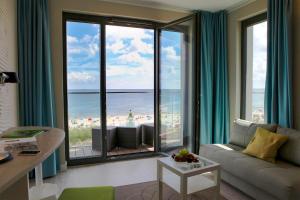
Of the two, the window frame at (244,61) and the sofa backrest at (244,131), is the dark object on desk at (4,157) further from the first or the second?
the window frame at (244,61)

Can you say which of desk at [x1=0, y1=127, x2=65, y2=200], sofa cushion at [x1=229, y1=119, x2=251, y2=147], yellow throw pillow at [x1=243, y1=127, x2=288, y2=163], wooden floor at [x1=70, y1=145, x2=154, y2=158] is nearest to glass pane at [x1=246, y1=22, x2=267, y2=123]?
sofa cushion at [x1=229, y1=119, x2=251, y2=147]

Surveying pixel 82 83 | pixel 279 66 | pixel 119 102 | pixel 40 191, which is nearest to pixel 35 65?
pixel 82 83

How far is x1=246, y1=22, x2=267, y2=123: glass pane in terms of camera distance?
3680mm

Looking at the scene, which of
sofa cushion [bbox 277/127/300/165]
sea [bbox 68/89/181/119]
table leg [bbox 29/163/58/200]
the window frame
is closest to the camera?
table leg [bbox 29/163/58/200]

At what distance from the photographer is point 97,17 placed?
3.69 metres

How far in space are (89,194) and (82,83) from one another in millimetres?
2368

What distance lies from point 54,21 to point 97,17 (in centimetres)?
69

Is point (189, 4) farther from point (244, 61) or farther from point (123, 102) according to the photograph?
point (123, 102)

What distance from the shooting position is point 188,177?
229 cm

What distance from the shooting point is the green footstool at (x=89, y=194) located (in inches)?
65.6

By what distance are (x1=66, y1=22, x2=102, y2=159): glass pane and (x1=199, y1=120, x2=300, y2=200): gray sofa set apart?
203 cm

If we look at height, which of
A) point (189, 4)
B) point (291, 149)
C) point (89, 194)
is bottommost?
point (89, 194)

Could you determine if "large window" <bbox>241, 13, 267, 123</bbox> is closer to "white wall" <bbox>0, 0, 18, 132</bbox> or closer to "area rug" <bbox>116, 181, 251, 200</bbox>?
"area rug" <bbox>116, 181, 251, 200</bbox>

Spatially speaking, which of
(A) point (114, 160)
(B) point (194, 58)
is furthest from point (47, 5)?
(A) point (114, 160)
